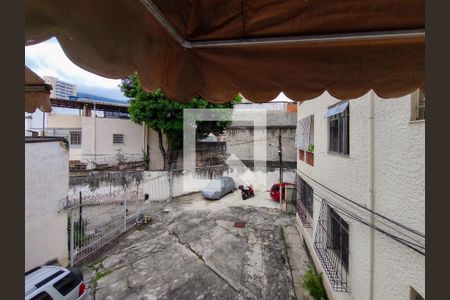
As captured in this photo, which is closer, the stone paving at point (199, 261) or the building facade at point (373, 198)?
the building facade at point (373, 198)

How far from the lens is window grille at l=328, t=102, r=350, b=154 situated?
415 cm

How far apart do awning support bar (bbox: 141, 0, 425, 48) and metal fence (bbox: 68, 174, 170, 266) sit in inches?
264

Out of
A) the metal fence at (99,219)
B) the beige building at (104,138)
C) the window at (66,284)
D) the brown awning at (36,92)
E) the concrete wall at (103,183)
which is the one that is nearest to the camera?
the brown awning at (36,92)

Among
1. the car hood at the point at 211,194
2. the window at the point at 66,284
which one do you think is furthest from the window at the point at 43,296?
the car hood at the point at 211,194

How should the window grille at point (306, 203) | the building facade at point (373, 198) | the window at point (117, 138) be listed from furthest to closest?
1. the window at point (117, 138)
2. the window grille at point (306, 203)
3. the building facade at point (373, 198)

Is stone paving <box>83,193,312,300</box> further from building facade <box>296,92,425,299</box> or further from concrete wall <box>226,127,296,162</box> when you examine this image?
concrete wall <box>226,127,296,162</box>

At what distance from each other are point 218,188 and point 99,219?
6.80 metres

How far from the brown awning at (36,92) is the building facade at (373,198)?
3655 millimetres

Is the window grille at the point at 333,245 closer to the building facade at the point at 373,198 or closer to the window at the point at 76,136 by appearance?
the building facade at the point at 373,198

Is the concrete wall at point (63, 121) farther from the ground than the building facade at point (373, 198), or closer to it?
farther from the ground

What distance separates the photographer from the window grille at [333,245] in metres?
4.20

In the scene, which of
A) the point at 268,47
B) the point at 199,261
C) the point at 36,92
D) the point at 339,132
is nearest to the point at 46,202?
the point at 199,261

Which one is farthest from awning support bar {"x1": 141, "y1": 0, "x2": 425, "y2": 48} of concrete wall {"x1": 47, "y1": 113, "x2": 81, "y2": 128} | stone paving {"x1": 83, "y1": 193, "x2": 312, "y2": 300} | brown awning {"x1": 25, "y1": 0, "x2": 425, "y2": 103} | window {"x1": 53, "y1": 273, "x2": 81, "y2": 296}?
concrete wall {"x1": 47, "y1": 113, "x2": 81, "y2": 128}

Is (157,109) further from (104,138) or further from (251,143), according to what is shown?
(251,143)
